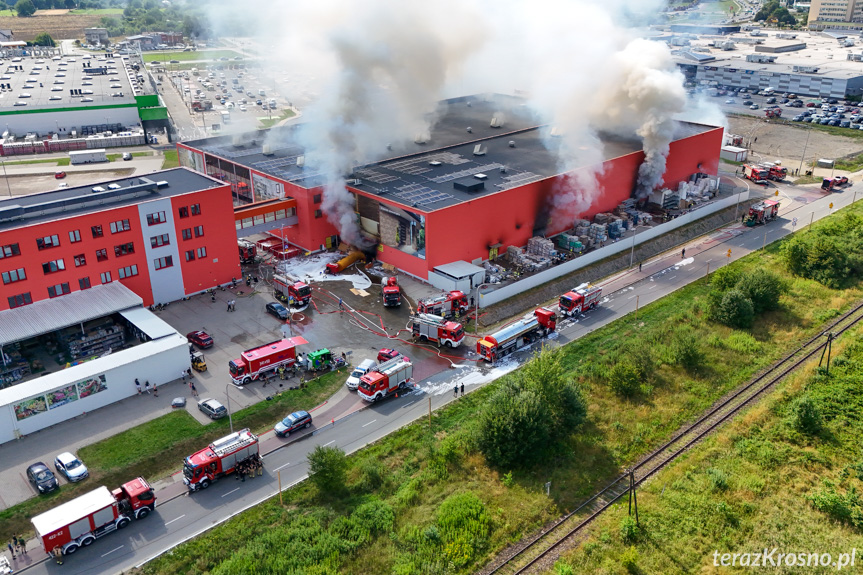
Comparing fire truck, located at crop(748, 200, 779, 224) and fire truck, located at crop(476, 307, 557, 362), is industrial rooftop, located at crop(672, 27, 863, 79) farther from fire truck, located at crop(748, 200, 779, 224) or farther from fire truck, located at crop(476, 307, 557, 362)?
fire truck, located at crop(476, 307, 557, 362)

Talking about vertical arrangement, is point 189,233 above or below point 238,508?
above

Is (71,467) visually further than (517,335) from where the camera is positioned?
No

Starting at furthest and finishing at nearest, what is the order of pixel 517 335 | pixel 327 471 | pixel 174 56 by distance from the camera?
pixel 174 56, pixel 517 335, pixel 327 471

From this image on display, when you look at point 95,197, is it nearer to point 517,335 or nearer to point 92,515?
point 92,515

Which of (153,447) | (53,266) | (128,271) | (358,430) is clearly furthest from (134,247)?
(358,430)

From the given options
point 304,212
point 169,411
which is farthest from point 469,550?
point 304,212

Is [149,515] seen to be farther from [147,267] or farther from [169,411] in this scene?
[147,267]

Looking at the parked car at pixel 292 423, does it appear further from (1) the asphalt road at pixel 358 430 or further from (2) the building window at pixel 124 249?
(2) the building window at pixel 124 249
